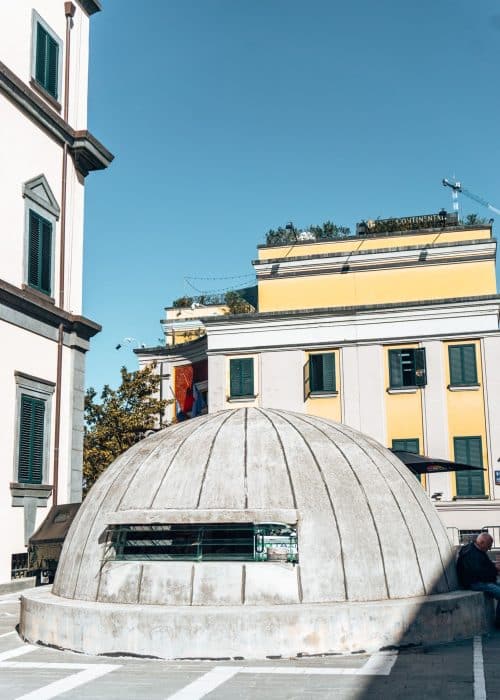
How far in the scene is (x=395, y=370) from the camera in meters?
32.7

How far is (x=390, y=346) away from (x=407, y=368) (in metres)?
1.09

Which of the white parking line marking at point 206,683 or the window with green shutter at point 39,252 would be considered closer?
the white parking line marking at point 206,683

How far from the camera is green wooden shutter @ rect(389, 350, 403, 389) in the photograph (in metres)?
32.5

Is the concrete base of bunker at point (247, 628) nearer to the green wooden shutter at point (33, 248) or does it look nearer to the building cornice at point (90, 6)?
the green wooden shutter at point (33, 248)

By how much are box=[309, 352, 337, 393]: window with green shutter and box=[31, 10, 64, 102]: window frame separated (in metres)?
15.1

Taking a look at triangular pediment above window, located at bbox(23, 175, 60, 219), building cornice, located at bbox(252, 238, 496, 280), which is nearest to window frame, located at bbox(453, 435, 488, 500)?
building cornice, located at bbox(252, 238, 496, 280)

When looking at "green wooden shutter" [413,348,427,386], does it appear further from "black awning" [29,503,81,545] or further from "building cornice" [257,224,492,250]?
"black awning" [29,503,81,545]

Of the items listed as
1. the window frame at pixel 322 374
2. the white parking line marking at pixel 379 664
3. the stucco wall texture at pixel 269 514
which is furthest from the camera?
the window frame at pixel 322 374

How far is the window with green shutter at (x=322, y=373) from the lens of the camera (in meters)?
33.4

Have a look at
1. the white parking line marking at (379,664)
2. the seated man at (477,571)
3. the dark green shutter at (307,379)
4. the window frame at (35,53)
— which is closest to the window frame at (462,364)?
the dark green shutter at (307,379)

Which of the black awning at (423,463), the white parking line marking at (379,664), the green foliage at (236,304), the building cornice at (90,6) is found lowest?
the white parking line marking at (379,664)

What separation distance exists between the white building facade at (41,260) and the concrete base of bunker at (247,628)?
9.10 metres

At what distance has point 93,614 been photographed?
34.6 feet

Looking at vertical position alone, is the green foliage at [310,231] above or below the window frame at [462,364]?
above
